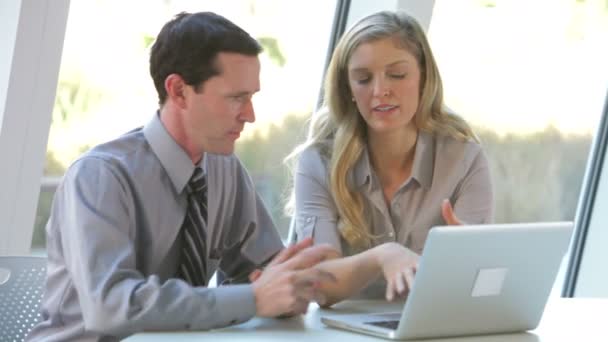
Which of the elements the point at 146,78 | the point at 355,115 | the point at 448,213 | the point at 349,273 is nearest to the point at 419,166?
the point at 355,115

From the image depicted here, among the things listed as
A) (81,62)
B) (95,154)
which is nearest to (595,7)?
(81,62)

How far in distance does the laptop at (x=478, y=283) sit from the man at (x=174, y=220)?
226 mm

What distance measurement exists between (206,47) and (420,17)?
5.46 feet

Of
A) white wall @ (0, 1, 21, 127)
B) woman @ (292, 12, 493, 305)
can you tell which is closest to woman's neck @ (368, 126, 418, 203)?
woman @ (292, 12, 493, 305)

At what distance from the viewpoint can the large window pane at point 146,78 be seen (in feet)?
11.3

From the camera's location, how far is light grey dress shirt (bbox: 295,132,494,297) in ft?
10.3

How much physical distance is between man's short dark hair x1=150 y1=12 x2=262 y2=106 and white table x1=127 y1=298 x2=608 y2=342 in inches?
20.9

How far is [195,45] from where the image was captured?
2561 millimetres

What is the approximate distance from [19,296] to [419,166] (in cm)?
111

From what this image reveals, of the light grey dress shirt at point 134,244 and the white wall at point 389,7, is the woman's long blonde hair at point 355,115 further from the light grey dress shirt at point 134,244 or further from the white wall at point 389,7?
the white wall at point 389,7

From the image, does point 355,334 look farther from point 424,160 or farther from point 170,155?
point 424,160

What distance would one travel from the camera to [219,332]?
2307 millimetres

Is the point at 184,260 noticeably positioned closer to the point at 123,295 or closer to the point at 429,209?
the point at 123,295

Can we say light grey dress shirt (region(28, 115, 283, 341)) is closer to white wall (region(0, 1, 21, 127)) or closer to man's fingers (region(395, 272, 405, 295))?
man's fingers (region(395, 272, 405, 295))
